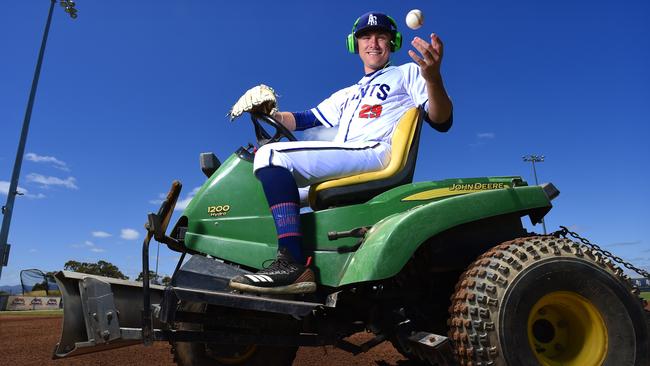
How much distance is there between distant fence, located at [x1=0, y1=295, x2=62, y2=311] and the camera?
28019 mm

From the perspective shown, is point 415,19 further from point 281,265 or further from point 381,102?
point 281,265

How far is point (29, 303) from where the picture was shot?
29.1m

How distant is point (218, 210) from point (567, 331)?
203 centimetres

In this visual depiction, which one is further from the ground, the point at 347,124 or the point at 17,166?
the point at 17,166

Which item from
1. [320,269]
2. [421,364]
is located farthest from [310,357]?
[320,269]

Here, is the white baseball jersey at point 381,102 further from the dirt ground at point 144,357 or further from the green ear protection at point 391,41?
the dirt ground at point 144,357

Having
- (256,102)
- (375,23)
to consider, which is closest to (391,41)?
(375,23)

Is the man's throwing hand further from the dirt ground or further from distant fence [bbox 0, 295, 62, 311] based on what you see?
distant fence [bbox 0, 295, 62, 311]

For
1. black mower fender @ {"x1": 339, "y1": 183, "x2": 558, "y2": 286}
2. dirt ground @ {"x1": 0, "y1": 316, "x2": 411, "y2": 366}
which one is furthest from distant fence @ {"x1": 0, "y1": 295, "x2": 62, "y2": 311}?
black mower fender @ {"x1": 339, "y1": 183, "x2": 558, "y2": 286}

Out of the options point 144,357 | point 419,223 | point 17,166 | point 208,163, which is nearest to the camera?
point 419,223

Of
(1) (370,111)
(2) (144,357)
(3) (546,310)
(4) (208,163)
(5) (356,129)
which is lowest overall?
(2) (144,357)

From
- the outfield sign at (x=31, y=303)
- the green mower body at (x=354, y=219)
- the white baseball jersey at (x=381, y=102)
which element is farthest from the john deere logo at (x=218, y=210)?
the outfield sign at (x=31, y=303)

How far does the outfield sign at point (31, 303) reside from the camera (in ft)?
93.1

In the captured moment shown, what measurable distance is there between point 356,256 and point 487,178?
1.02m
